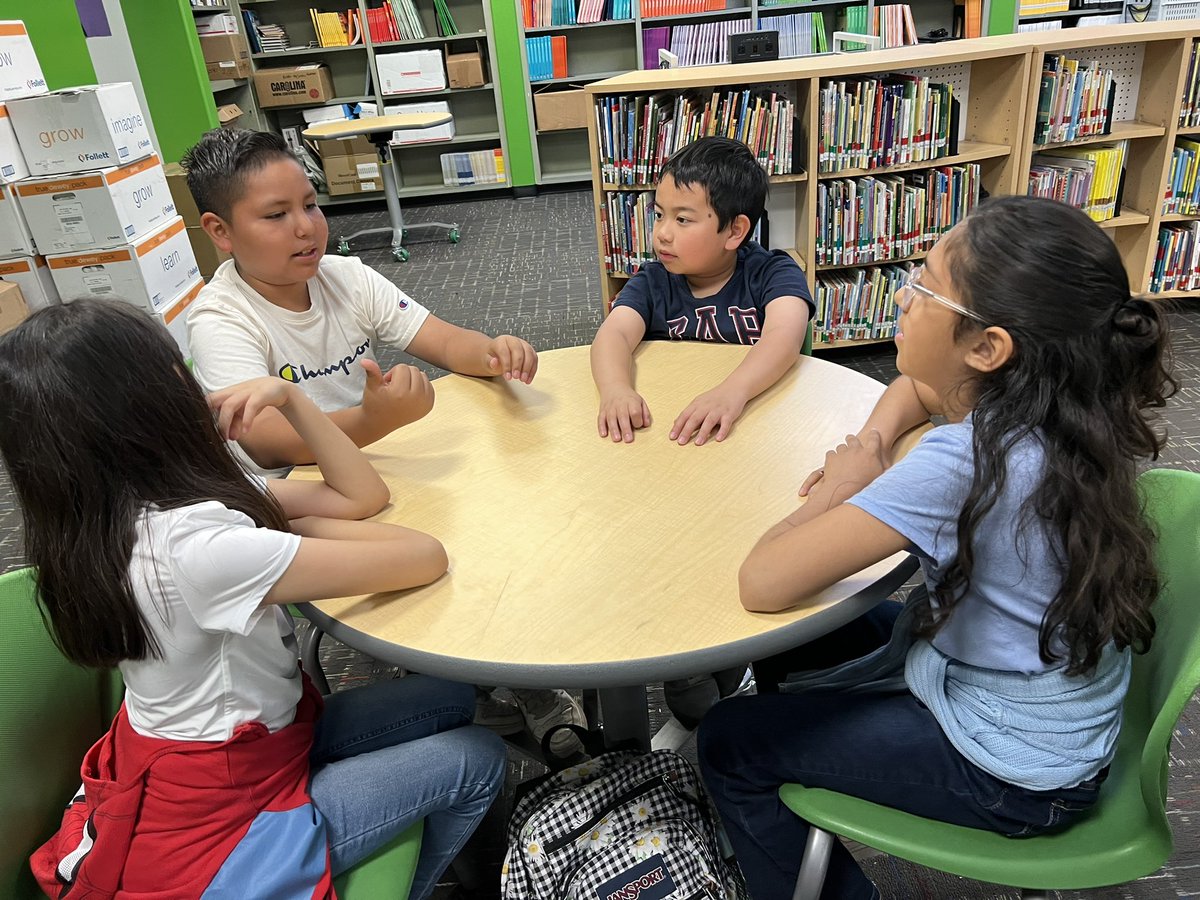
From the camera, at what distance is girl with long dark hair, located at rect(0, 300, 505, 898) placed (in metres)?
0.89

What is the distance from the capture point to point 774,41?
3.52m

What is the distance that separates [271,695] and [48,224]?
11.8 ft

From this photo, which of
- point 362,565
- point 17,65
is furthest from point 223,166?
point 17,65

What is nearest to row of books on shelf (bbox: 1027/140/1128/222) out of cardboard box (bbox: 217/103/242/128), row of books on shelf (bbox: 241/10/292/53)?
cardboard box (bbox: 217/103/242/128)

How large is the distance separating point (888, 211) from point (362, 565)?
9.27 ft

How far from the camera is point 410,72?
6422mm

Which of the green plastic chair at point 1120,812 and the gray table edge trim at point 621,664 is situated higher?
the gray table edge trim at point 621,664

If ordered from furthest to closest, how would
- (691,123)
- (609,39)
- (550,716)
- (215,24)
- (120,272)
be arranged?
1. (609,39)
2. (215,24)
3. (120,272)
4. (691,123)
5. (550,716)

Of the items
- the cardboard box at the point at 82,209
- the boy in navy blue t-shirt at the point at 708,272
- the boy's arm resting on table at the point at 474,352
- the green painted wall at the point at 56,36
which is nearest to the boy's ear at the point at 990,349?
the boy in navy blue t-shirt at the point at 708,272

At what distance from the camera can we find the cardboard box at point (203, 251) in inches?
192

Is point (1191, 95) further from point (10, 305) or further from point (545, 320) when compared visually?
point (10, 305)

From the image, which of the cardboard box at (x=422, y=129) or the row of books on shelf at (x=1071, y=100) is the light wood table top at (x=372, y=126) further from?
the row of books on shelf at (x=1071, y=100)

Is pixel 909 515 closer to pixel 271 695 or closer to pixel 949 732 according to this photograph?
pixel 949 732

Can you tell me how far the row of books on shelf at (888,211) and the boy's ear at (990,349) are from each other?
2.42 metres
